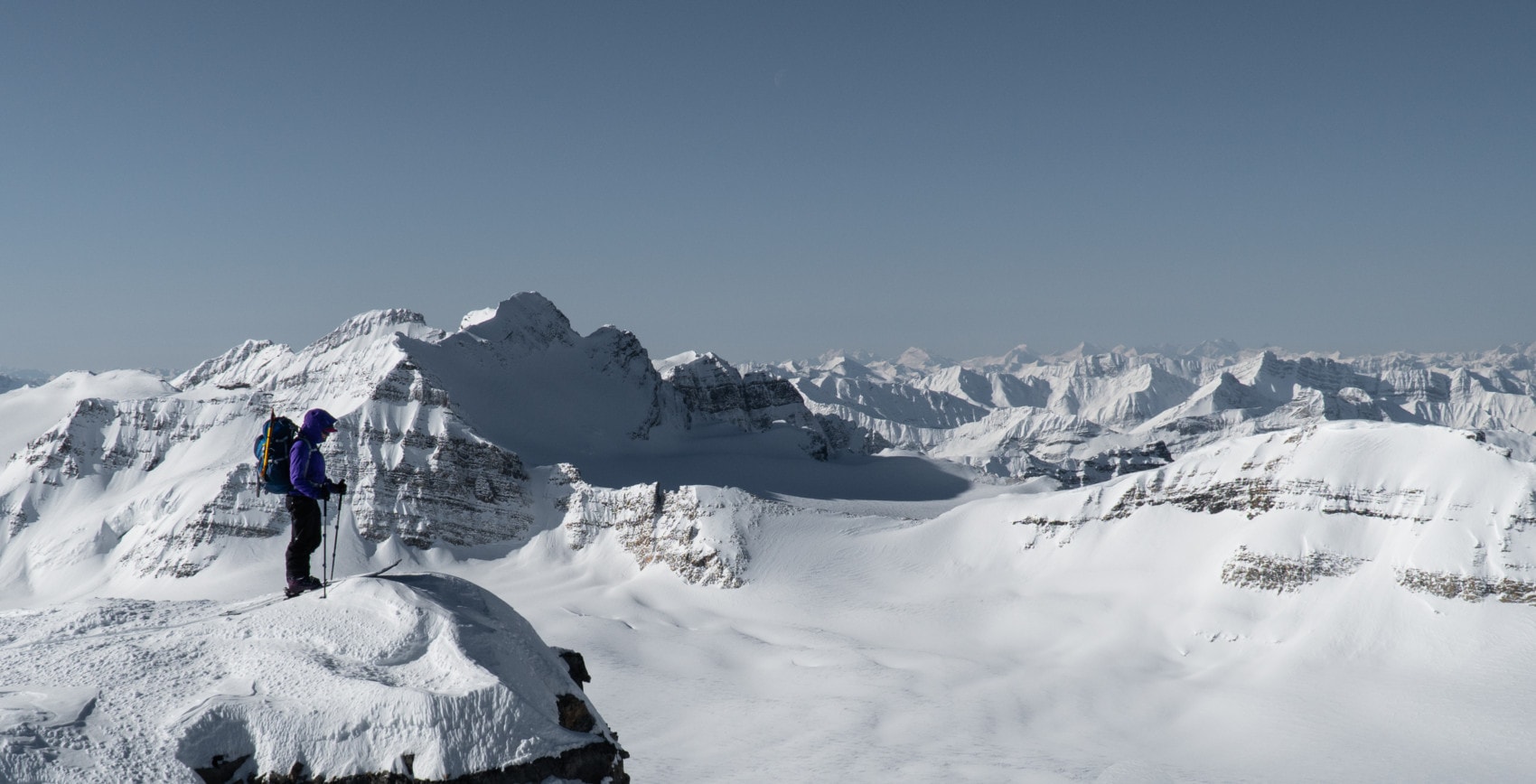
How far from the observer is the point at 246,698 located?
11320 mm

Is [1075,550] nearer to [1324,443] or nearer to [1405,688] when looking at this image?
[1324,443]

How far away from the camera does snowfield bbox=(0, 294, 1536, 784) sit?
11906 millimetres

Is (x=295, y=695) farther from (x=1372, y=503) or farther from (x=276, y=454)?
(x=1372, y=503)

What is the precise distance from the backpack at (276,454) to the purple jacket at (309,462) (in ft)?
0.50

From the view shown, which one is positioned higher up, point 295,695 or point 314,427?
point 314,427

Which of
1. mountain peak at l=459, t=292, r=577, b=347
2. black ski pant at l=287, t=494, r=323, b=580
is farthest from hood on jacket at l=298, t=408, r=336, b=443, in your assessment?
mountain peak at l=459, t=292, r=577, b=347

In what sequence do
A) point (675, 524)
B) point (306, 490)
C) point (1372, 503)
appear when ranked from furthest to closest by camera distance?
point (675, 524) → point (1372, 503) → point (306, 490)

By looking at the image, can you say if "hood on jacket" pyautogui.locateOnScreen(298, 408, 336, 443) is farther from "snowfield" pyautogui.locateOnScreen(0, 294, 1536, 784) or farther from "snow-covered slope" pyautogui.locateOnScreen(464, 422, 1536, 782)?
"snow-covered slope" pyautogui.locateOnScreen(464, 422, 1536, 782)

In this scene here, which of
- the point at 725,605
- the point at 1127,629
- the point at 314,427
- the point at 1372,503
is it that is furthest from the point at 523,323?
the point at 314,427

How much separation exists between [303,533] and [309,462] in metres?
1.35

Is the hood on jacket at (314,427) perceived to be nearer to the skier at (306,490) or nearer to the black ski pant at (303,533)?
the skier at (306,490)

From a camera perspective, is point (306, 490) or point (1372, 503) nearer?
point (306, 490)

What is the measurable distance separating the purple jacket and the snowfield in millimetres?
2407

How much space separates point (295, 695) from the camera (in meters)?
11.5
